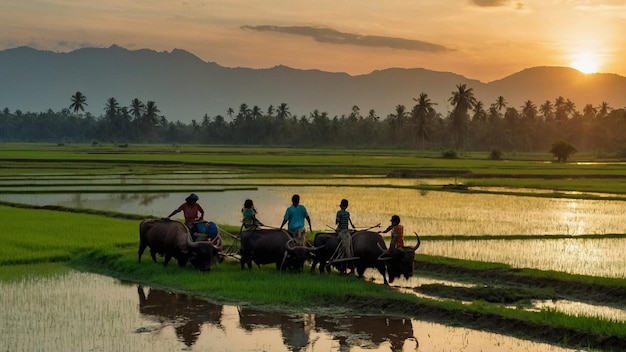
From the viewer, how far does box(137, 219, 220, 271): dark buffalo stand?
15516mm

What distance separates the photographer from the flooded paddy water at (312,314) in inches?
430

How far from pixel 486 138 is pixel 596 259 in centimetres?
10428

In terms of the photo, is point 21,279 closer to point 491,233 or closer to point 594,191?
point 491,233

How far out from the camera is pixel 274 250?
15.4 meters

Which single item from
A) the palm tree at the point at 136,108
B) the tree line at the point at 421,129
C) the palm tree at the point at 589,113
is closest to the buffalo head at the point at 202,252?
the tree line at the point at 421,129

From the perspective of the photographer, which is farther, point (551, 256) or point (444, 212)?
point (444, 212)

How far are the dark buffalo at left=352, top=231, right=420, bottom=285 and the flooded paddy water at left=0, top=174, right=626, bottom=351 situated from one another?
431mm

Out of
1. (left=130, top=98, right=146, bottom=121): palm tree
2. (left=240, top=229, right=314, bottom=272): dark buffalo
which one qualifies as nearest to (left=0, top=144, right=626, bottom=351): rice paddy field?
(left=240, top=229, right=314, bottom=272): dark buffalo

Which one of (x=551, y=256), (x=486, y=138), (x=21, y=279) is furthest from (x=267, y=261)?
(x=486, y=138)

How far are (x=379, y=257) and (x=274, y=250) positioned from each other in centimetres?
224

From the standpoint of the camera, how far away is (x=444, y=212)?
29.0 meters

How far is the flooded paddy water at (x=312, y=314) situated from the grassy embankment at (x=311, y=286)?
40 centimetres

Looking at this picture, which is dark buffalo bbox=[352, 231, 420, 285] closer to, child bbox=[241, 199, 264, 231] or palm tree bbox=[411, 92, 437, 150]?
child bbox=[241, 199, 264, 231]

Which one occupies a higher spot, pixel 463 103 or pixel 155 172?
pixel 463 103
